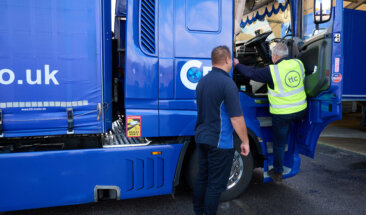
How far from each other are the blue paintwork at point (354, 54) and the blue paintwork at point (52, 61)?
353 inches

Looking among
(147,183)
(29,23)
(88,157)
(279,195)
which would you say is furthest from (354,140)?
(29,23)

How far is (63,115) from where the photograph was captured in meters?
2.86

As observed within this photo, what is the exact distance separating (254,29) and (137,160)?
9.28 ft

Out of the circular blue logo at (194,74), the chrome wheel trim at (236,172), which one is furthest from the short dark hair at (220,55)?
the chrome wheel trim at (236,172)

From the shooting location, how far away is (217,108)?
2.62 meters

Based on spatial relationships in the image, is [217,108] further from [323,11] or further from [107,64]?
[323,11]

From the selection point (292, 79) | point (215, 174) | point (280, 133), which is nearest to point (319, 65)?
point (292, 79)

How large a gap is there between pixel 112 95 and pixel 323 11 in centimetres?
260

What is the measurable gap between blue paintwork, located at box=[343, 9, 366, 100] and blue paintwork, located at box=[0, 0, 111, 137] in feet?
29.4

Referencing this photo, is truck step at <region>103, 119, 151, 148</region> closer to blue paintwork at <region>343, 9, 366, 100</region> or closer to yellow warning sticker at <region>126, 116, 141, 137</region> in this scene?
yellow warning sticker at <region>126, 116, 141, 137</region>

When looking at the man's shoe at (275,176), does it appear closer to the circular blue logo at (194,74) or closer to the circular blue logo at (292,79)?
the circular blue logo at (292,79)

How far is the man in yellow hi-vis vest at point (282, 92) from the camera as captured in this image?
3.52 m

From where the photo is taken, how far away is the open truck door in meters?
3.26

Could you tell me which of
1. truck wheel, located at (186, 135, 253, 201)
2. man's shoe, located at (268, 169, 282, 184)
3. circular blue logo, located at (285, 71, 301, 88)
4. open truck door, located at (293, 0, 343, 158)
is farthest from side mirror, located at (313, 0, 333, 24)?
man's shoe, located at (268, 169, 282, 184)
